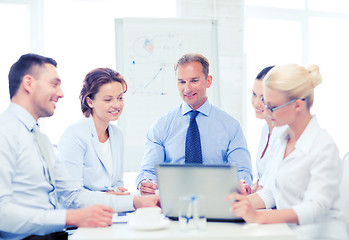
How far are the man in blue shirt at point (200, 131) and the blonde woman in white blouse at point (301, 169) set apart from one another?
97cm

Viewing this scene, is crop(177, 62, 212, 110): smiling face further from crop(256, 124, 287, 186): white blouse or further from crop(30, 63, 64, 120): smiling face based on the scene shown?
crop(30, 63, 64, 120): smiling face

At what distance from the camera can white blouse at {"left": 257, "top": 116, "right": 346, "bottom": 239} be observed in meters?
1.62

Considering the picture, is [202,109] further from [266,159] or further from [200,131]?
[266,159]

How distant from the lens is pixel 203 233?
151 centimetres

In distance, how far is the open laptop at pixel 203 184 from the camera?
1.53 meters

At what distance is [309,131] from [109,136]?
1.39 metres

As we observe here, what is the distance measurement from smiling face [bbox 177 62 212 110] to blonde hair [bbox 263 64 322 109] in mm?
1106

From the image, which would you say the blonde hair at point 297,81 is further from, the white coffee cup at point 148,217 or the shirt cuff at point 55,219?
the shirt cuff at point 55,219

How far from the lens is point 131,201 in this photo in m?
2.05

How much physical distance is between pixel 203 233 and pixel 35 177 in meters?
0.82

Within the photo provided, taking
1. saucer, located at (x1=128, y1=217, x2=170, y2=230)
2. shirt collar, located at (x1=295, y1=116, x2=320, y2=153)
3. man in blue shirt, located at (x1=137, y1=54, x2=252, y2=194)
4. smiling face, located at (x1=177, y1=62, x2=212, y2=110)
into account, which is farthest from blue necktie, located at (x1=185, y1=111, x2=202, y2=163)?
saucer, located at (x1=128, y1=217, x2=170, y2=230)

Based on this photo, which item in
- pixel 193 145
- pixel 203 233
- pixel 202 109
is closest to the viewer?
pixel 203 233

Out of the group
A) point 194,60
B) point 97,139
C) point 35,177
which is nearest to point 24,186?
point 35,177

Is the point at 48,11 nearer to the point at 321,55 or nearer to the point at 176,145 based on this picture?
the point at 176,145
